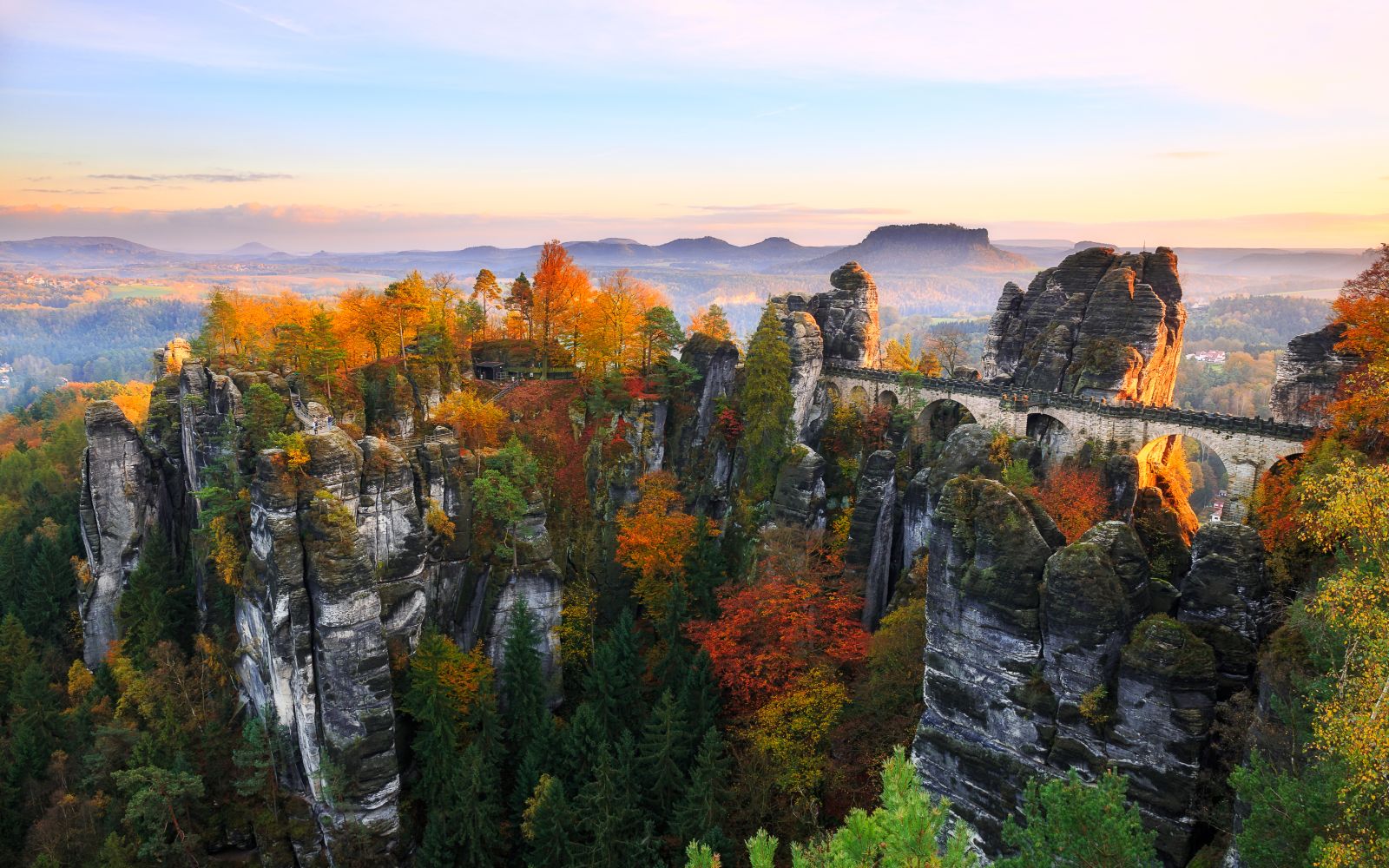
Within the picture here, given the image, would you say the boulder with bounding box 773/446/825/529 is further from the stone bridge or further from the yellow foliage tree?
the yellow foliage tree

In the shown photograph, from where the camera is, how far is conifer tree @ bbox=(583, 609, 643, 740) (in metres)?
35.1

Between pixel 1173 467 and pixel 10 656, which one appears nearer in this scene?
pixel 10 656

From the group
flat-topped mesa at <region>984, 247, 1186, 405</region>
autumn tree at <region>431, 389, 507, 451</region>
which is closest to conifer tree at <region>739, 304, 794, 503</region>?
flat-topped mesa at <region>984, 247, 1186, 405</region>

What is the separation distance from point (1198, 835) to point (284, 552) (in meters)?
32.3

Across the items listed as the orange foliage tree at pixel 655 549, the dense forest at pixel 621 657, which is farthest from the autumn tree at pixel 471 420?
the orange foliage tree at pixel 655 549

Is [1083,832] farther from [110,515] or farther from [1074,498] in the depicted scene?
[110,515]

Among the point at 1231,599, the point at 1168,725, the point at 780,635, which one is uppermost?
the point at 1231,599

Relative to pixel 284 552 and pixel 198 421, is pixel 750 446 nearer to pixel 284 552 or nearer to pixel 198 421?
pixel 284 552

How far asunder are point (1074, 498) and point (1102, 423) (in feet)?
25.6

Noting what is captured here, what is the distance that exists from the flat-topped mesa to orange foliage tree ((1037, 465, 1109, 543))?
5.75 metres

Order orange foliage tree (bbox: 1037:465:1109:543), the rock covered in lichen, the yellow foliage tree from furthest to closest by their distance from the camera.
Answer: orange foliage tree (bbox: 1037:465:1109:543) → the rock covered in lichen → the yellow foliage tree

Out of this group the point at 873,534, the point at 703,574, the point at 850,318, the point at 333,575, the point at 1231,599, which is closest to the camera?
the point at 1231,599

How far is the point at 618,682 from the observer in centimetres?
3550

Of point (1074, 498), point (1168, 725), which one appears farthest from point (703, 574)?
point (1168, 725)
